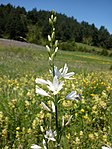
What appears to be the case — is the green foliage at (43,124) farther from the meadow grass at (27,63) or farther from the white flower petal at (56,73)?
the white flower petal at (56,73)

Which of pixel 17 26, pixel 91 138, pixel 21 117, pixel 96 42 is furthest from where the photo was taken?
pixel 96 42

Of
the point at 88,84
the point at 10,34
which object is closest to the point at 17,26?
the point at 10,34

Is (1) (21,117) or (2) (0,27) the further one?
(2) (0,27)

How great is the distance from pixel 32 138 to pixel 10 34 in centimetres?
8021

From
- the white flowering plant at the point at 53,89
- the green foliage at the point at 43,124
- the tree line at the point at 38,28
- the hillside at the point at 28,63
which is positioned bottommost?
the hillside at the point at 28,63

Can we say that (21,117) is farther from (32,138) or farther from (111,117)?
(111,117)

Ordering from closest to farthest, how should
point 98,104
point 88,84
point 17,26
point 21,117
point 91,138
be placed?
point 91,138
point 21,117
point 98,104
point 88,84
point 17,26

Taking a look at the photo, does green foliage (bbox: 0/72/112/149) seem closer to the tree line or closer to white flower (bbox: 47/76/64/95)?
white flower (bbox: 47/76/64/95)

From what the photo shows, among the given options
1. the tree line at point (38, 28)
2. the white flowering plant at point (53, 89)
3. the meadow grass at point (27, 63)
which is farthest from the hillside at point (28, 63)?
the tree line at point (38, 28)

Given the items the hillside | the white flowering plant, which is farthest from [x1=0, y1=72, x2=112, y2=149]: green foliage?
the white flowering plant

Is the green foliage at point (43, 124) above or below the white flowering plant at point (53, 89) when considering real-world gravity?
below

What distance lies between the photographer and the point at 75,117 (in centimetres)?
403

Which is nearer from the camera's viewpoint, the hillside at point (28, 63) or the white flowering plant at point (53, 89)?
the white flowering plant at point (53, 89)

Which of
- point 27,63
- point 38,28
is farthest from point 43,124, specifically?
point 38,28
